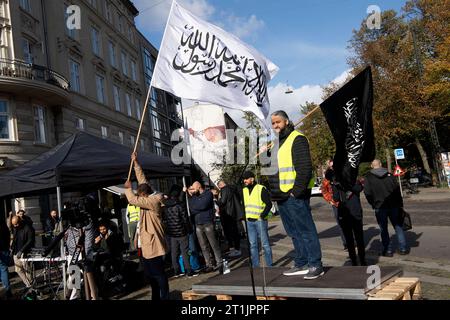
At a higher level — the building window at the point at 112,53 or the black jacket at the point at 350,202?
the building window at the point at 112,53

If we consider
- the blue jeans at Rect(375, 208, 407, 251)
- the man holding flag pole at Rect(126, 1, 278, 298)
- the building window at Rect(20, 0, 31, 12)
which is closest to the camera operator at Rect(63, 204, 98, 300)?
the man holding flag pole at Rect(126, 1, 278, 298)

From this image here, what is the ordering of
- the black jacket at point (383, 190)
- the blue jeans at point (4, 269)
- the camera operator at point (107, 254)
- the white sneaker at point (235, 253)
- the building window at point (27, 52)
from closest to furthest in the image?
the camera operator at point (107, 254), the black jacket at point (383, 190), the blue jeans at point (4, 269), the white sneaker at point (235, 253), the building window at point (27, 52)

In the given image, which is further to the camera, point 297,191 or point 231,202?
point 231,202

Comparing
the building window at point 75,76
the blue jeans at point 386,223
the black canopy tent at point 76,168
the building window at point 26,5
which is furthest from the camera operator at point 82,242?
the building window at point 75,76

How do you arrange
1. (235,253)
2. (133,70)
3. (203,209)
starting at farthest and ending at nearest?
(133,70), (235,253), (203,209)

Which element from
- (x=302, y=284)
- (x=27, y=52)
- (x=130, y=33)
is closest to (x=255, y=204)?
(x=302, y=284)

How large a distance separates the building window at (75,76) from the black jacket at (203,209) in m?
21.6

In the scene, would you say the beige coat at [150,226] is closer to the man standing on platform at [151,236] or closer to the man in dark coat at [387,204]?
the man standing on platform at [151,236]

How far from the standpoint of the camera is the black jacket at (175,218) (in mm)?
9031

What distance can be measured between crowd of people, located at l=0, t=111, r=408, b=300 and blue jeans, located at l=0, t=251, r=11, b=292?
2cm

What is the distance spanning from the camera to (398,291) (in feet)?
14.5

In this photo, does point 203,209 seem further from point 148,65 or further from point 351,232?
point 148,65

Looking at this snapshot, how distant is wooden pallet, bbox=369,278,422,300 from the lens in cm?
427

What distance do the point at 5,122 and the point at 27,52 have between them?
4366mm
